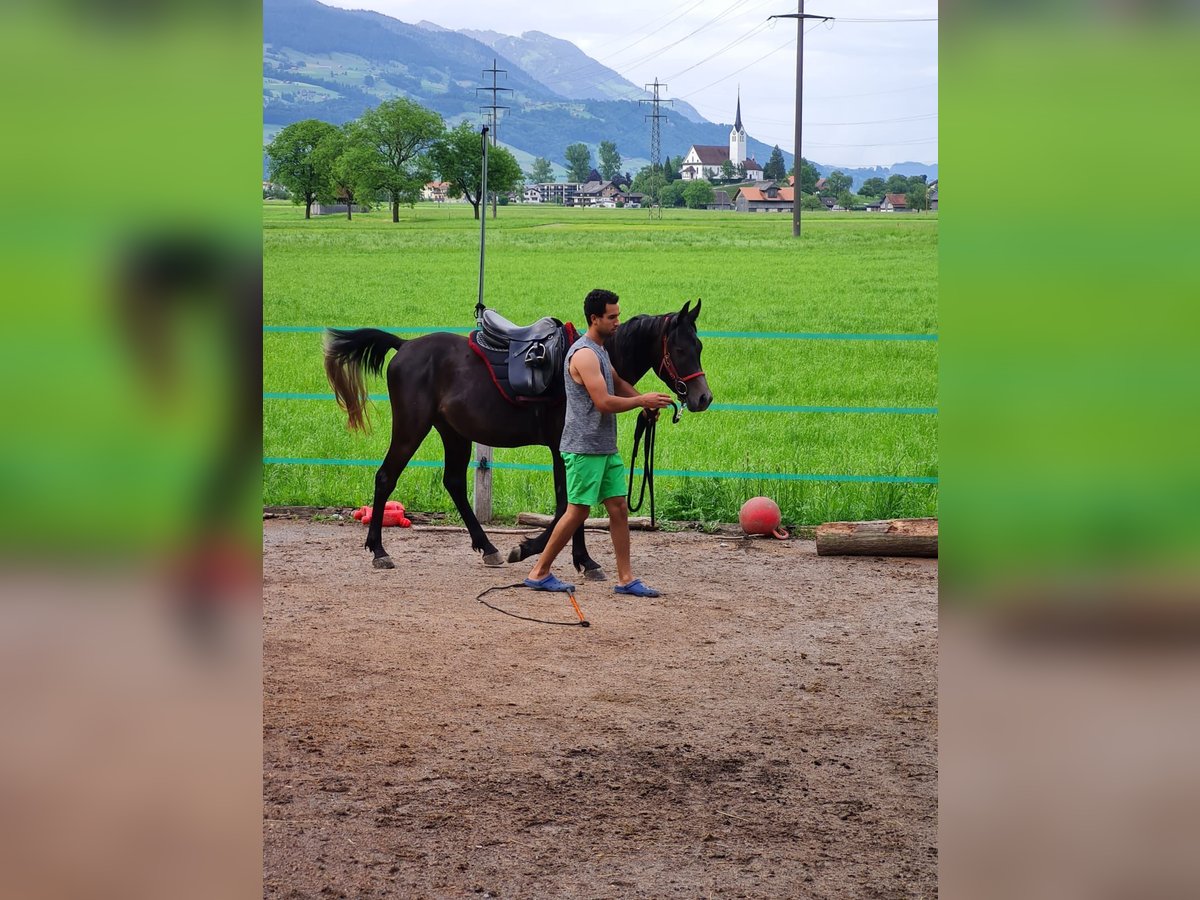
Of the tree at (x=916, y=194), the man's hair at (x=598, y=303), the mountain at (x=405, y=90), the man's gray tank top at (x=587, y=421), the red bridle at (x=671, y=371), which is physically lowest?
the man's gray tank top at (x=587, y=421)

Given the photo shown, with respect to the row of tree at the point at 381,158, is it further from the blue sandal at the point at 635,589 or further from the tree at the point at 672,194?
the blue sandal at the point at 635,589

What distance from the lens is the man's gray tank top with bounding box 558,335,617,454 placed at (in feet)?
22.2

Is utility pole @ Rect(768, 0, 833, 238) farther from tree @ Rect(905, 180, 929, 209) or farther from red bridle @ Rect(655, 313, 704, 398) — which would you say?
red bridle @ Rect(655, 313, 704, 398)

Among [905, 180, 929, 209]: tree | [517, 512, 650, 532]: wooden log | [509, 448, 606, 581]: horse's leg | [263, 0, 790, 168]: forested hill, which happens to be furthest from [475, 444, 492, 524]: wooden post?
[263, 0, 790, 168]: forested hill

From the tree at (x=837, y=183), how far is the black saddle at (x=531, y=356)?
42.8 meters

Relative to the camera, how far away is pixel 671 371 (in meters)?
7.05

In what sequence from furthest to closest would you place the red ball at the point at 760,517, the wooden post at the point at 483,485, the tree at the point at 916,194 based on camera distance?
the tree at the point at 916,194, the wooden post at the point at 483,485, the red ball at the point at 760,517

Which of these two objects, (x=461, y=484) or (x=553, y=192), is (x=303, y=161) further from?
(x=461, y=484)

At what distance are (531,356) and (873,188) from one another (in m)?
46.1

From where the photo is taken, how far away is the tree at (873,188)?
165 ft

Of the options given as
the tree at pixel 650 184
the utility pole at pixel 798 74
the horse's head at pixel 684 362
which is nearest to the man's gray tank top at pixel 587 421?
the horse's head at pixel 684 362
